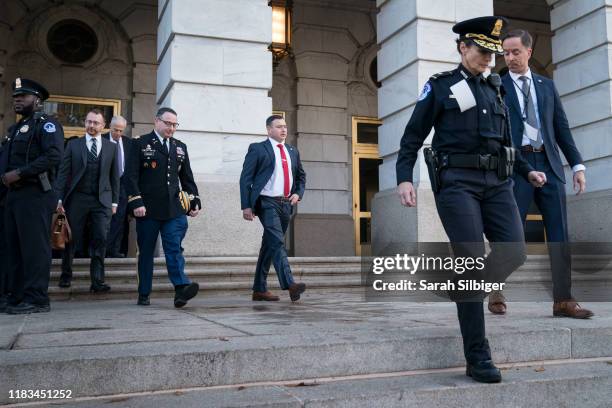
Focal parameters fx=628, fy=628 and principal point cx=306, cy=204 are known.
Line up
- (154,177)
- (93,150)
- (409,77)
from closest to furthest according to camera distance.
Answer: (154,177), (93,150), (409,77)

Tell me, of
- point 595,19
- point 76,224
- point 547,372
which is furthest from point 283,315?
point 595,19

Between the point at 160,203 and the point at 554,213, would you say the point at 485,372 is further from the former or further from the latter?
the point at 160,203

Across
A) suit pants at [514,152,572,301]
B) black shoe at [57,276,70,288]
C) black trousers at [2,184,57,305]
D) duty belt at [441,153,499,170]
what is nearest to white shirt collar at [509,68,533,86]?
suit pants at [514,152,572,301]

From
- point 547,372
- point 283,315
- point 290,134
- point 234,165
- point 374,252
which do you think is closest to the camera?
point 547,372

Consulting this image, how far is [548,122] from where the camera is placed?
512cm

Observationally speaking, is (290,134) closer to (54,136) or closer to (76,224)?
(76,224)

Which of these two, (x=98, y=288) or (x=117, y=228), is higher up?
(x=117, y=228)

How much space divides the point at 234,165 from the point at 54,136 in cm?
374

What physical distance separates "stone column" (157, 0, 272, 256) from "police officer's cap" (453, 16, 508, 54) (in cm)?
572

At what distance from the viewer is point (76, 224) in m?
7.45

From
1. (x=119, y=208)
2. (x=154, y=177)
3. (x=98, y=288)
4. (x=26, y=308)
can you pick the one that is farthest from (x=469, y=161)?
(x=119, y=208)

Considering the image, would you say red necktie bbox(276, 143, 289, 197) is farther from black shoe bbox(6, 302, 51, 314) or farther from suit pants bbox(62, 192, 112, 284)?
black shoe bbox(6, 302, 51, 314)

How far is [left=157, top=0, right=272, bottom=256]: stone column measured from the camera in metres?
8.95

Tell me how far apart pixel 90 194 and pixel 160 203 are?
1.76 meters
